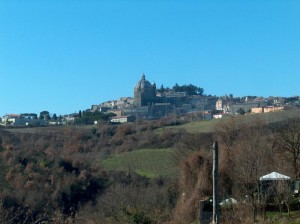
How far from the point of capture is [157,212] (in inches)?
862

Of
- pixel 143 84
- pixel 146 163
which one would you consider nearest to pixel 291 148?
pixel 146 163

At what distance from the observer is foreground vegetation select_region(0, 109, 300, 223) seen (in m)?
23.3

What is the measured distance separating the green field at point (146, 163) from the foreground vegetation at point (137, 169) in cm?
10

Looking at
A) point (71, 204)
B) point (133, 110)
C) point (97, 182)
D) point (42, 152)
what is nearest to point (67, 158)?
point (42, 152)

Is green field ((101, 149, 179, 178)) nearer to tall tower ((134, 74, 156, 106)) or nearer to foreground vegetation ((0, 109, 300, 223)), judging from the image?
foreground vegetation ((0, 109, 300, 223))

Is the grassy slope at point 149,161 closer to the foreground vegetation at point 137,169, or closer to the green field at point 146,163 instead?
the green field at point 146,163

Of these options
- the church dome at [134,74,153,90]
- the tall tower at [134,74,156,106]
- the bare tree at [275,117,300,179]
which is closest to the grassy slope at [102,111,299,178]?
the bare tree at [275,117,300,179]

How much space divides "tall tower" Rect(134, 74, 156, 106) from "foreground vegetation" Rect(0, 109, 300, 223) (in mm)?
68085

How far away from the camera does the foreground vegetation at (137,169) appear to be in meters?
23.3

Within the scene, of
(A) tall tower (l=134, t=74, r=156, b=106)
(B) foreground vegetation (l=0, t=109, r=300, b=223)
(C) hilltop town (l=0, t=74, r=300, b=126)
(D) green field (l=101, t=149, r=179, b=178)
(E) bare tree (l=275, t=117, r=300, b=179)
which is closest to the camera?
(B) foreground vegetation (l=0, t=109, r=300, b=223)

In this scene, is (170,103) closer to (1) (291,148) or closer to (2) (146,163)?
(2) (146,163)

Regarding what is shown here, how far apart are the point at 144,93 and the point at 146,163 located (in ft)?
330

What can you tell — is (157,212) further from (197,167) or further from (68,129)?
(68,129)

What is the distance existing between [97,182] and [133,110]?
88532mm
